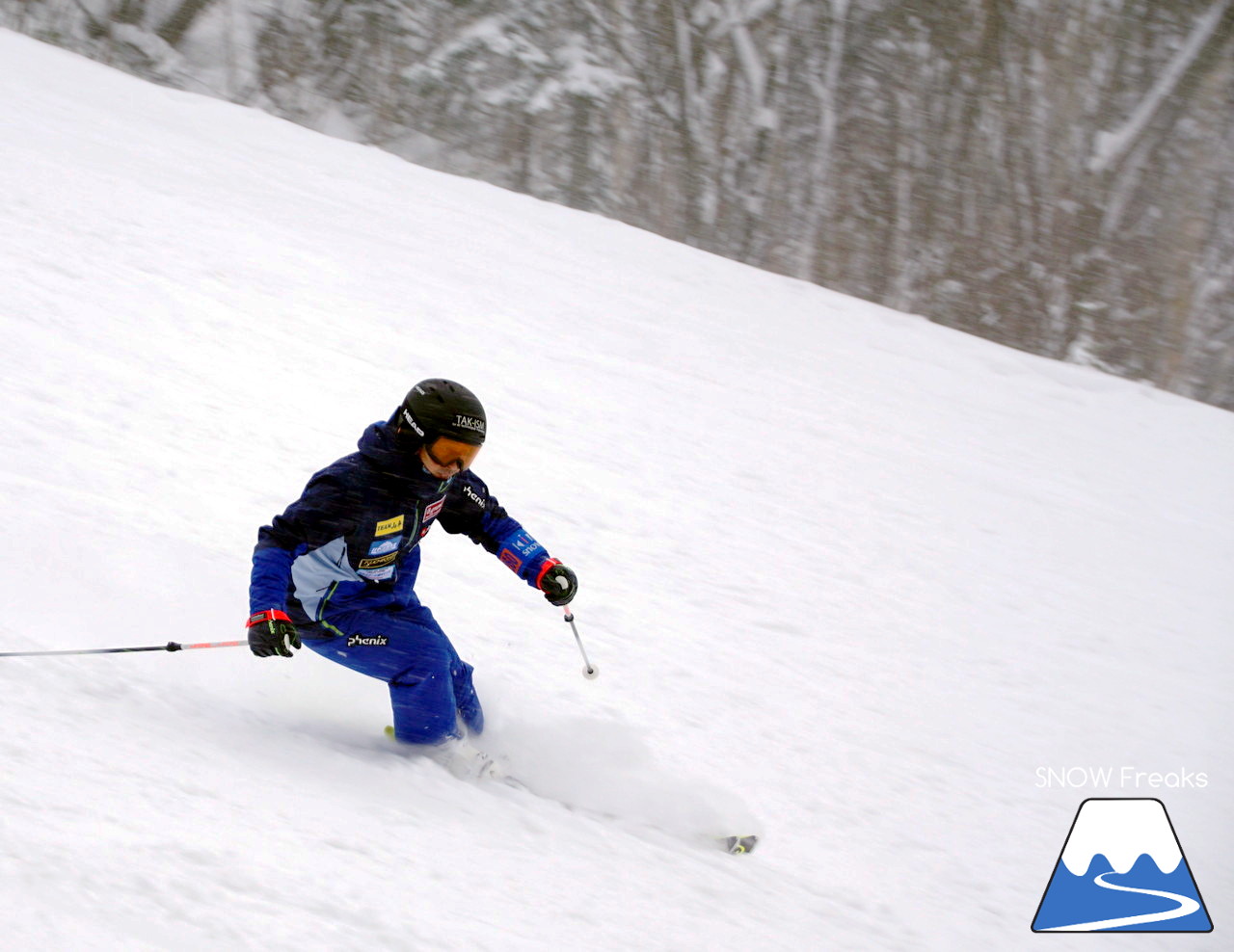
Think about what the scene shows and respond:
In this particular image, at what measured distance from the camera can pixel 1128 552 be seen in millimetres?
7461

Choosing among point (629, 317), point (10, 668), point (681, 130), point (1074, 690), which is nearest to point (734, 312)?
point (629, 317)

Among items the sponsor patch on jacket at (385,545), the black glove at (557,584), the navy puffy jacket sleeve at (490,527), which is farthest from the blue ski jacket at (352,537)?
the black glove at (557,584)

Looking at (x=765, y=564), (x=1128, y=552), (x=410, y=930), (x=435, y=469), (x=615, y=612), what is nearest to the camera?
(x=410, y=930)

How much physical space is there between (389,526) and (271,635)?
1.74 ft

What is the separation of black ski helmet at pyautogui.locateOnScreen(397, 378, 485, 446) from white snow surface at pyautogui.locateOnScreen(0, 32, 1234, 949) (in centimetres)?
102

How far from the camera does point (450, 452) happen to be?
329 centimetres

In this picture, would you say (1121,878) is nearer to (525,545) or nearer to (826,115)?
(525,545)

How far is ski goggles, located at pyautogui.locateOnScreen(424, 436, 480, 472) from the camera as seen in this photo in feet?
10.7

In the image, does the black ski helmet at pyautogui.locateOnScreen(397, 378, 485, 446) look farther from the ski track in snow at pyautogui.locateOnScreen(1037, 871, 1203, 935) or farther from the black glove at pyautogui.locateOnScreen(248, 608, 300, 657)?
the ski track in snow at pyautogui.locateOnScreen(1037, 871, 1203, 935)

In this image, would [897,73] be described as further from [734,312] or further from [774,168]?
[734,312]

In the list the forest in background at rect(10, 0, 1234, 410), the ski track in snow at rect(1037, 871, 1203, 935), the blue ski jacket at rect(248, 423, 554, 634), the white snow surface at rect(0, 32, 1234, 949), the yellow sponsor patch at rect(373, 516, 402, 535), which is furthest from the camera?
the forest in background at rect(10, 0, 1234, 410)

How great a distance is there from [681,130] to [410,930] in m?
24.3

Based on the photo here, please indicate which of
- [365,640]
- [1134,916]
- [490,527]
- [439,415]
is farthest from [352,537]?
[1134,916]

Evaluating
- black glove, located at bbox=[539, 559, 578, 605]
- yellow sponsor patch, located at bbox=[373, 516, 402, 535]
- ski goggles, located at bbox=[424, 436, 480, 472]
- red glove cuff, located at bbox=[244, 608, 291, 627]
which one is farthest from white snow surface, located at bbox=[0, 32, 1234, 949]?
ski goggles, located at bbox=[424, 436, 480, 472]
